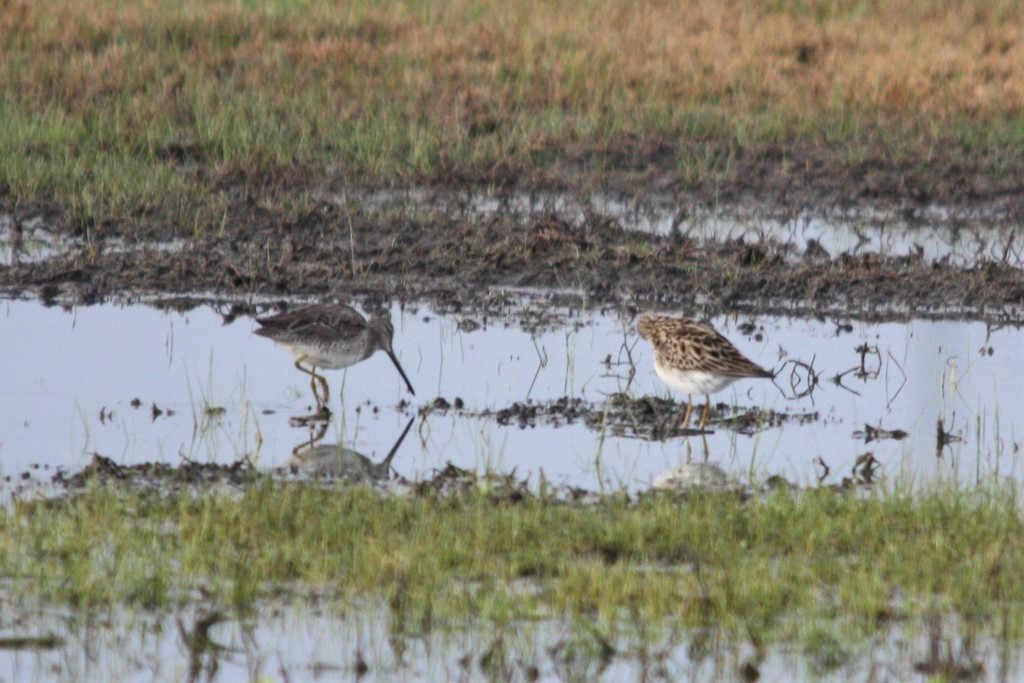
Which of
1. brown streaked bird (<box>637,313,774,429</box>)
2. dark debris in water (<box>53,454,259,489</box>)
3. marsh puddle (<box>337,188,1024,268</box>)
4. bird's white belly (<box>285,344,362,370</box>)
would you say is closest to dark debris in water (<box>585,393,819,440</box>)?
brown streaked bird (<box>637,313,774,429</box>)

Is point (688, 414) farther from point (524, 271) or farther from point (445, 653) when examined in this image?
point (445, 653)

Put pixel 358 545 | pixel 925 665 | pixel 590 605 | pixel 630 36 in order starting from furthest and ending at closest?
pixel 630 36 → pixel 358 545 → pixel 590 605 → pixel 925 665

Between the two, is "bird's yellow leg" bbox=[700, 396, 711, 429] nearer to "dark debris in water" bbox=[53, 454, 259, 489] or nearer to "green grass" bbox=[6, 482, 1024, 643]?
"green grass" bbox=[6, 482, 1024, 643]

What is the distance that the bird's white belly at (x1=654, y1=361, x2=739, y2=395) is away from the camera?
34.2ft

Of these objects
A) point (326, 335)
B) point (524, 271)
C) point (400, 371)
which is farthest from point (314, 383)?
point (524, 271)

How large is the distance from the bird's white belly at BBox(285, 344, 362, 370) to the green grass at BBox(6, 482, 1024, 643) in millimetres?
2649

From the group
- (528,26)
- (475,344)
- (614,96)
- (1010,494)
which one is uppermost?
(528,26)

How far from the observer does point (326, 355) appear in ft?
36.5

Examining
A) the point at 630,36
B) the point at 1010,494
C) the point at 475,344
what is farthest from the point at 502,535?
the point at 630,36

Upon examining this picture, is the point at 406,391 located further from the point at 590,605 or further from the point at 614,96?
the point at 614,96

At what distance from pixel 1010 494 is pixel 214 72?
1360 centimetres

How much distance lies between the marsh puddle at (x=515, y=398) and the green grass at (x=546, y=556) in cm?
89

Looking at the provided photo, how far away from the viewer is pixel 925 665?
6254 mm

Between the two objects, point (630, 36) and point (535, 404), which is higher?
point (630, 36)
